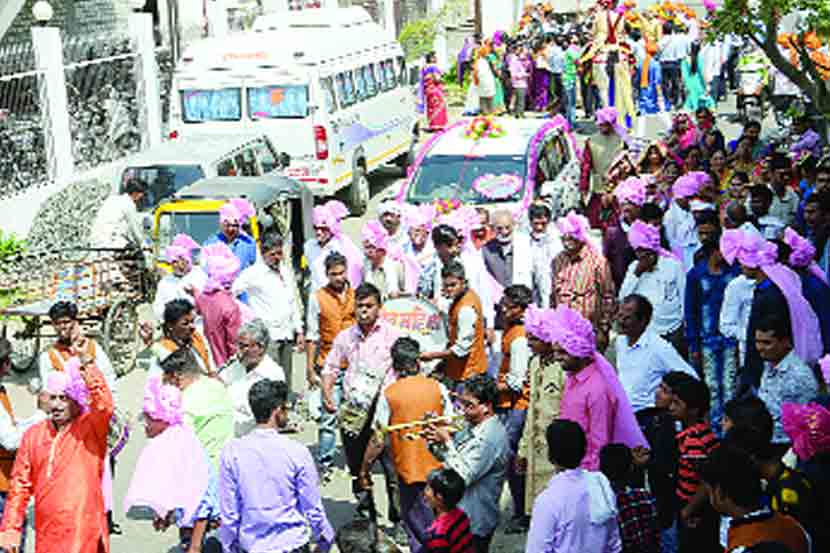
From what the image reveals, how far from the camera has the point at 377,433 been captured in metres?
7.58

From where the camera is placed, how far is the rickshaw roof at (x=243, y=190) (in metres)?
14.1

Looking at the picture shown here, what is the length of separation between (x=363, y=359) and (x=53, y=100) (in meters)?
12.4

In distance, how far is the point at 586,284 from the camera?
10133mm

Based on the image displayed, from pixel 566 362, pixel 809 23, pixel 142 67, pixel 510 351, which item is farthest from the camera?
pixel 142 67

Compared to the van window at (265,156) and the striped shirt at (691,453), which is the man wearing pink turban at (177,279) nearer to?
the striped shirt at (691,453)

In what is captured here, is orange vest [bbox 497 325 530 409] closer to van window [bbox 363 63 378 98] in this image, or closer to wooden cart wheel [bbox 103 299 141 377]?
wooden cart wheel [bbox 103 299 141 377]

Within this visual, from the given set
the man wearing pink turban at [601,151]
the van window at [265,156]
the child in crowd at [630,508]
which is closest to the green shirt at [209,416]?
the child in crowd at [630,508]

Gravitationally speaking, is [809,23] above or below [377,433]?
above

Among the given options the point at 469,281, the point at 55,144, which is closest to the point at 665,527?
the point at 469,281

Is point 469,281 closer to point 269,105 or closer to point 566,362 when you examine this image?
point 566,362

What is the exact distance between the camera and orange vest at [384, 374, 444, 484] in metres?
7.38

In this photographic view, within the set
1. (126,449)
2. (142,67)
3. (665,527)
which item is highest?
(142,67)

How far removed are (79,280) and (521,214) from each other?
15.1ft

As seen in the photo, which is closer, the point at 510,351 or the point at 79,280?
the point at 510,351
